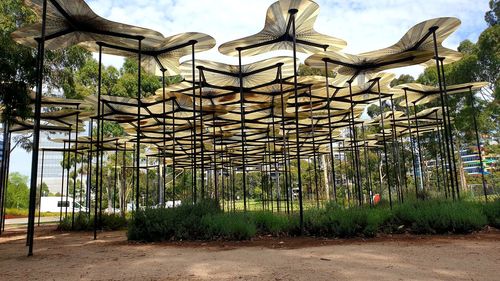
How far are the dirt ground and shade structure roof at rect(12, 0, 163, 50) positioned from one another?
5.77 m

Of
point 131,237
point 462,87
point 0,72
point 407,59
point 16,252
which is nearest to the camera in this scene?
point 16,252

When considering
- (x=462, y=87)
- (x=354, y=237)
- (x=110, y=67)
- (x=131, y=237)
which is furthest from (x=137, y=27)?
(x=110, y=67)

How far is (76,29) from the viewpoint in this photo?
9969 mm

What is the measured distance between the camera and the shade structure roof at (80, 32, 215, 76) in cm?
1084

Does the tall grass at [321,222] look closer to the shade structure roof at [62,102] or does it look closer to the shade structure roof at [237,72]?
the shade structure roof at [237,72]

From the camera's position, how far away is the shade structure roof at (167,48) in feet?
35.6

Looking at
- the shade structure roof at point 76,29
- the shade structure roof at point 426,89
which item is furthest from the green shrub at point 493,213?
the shade structure roof at point 76,29

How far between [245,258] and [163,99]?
8.19m

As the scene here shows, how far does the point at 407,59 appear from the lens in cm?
1261

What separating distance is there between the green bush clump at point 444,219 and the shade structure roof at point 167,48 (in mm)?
7772

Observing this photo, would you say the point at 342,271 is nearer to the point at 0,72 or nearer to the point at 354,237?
the point at 354,237

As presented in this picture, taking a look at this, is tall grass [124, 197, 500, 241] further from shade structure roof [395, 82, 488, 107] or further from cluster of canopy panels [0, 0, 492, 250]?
shade structure roof [395, 82, 488, 107]

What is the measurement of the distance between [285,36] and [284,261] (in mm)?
7717

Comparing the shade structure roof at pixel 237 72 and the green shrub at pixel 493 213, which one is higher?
the shade structure roof at pixel 237 72
